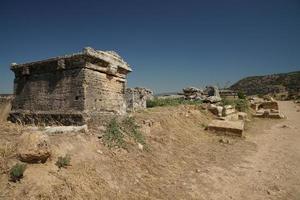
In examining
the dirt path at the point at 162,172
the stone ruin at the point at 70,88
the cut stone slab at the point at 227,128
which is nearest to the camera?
the dirt path at the point at 162,172

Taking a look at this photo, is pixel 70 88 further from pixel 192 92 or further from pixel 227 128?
pixel 192 92

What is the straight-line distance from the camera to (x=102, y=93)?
6.46 metres

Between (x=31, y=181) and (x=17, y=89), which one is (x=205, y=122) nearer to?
(x=17, y=89)

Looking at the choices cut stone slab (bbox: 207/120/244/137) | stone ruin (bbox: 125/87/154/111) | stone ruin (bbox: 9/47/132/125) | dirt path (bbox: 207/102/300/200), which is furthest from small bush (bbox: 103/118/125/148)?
stone ruin (bbox: 125/87/154/111)

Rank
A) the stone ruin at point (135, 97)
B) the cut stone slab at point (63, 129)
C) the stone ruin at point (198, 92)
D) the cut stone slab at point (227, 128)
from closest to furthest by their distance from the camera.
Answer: the cut stone slab at point (63, 129), the cut stone slab at point (227, 128), the stone ruin at point (135, 97), the stone ruin at point (198, 92)

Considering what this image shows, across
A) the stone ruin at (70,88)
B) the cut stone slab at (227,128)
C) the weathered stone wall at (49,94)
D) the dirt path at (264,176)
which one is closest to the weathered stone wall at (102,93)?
the stone ruin at (70,88)

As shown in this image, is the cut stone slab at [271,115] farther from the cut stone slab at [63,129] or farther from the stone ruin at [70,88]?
the cut stone slab at [63,129]

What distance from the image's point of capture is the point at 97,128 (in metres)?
5.74

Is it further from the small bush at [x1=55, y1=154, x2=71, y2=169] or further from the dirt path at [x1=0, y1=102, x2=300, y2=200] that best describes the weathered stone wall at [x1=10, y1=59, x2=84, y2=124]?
the small bush at [x1=55, y1=154, x2=71, y2=169]

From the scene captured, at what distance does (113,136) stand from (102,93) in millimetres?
1521

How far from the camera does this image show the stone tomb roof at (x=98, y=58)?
5.96m

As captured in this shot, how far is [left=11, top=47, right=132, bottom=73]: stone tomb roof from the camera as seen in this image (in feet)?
19.5

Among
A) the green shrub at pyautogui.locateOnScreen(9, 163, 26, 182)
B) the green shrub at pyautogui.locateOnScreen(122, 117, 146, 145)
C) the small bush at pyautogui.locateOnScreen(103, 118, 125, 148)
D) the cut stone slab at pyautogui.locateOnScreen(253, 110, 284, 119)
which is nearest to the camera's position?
the green shrub at pyautogui.locateOnScreen(9, 163, 26, 182)

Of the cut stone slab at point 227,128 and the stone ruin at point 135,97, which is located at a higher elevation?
the stone ruin at point 135,97
